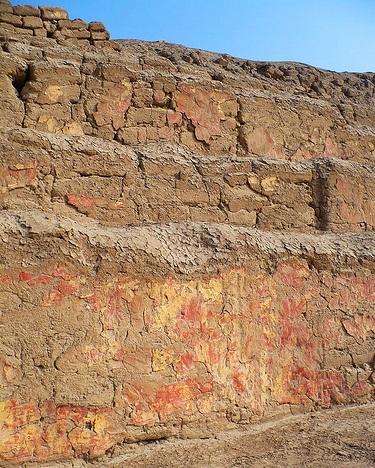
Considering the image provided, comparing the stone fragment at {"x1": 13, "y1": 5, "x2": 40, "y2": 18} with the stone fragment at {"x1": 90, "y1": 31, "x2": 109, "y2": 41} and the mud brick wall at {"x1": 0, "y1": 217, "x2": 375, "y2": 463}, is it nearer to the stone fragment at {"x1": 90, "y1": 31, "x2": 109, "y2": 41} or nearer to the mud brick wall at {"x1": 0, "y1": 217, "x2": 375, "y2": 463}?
the stone fragment at {"x1": 90, "y1": 31, "x2": 109, "y2": 41}

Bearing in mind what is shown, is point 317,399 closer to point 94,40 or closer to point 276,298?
point 276,298

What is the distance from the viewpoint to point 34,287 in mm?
2930

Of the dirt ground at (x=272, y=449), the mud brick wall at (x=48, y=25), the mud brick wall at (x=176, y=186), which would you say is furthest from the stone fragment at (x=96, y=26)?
the dirt ground at (x=272, y=449)

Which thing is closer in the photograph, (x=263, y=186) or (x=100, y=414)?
(x=100, y=414)

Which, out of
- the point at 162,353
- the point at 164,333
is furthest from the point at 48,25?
the point at 162,353

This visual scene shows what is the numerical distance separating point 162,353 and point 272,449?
0.89m

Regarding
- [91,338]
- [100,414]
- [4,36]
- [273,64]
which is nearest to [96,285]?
[91,338]

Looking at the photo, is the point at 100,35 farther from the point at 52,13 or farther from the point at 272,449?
the point at 272,449

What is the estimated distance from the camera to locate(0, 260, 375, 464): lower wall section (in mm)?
2838

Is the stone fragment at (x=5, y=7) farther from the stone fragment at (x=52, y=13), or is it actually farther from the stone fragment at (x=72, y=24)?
the stone fragment at (x=72, y=24)

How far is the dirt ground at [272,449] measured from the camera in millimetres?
2924

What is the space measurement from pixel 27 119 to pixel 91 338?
6.44 feet

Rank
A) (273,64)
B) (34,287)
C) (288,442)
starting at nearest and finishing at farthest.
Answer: (34,287) < (288,442) < (273,64)

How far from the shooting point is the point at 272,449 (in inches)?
125
